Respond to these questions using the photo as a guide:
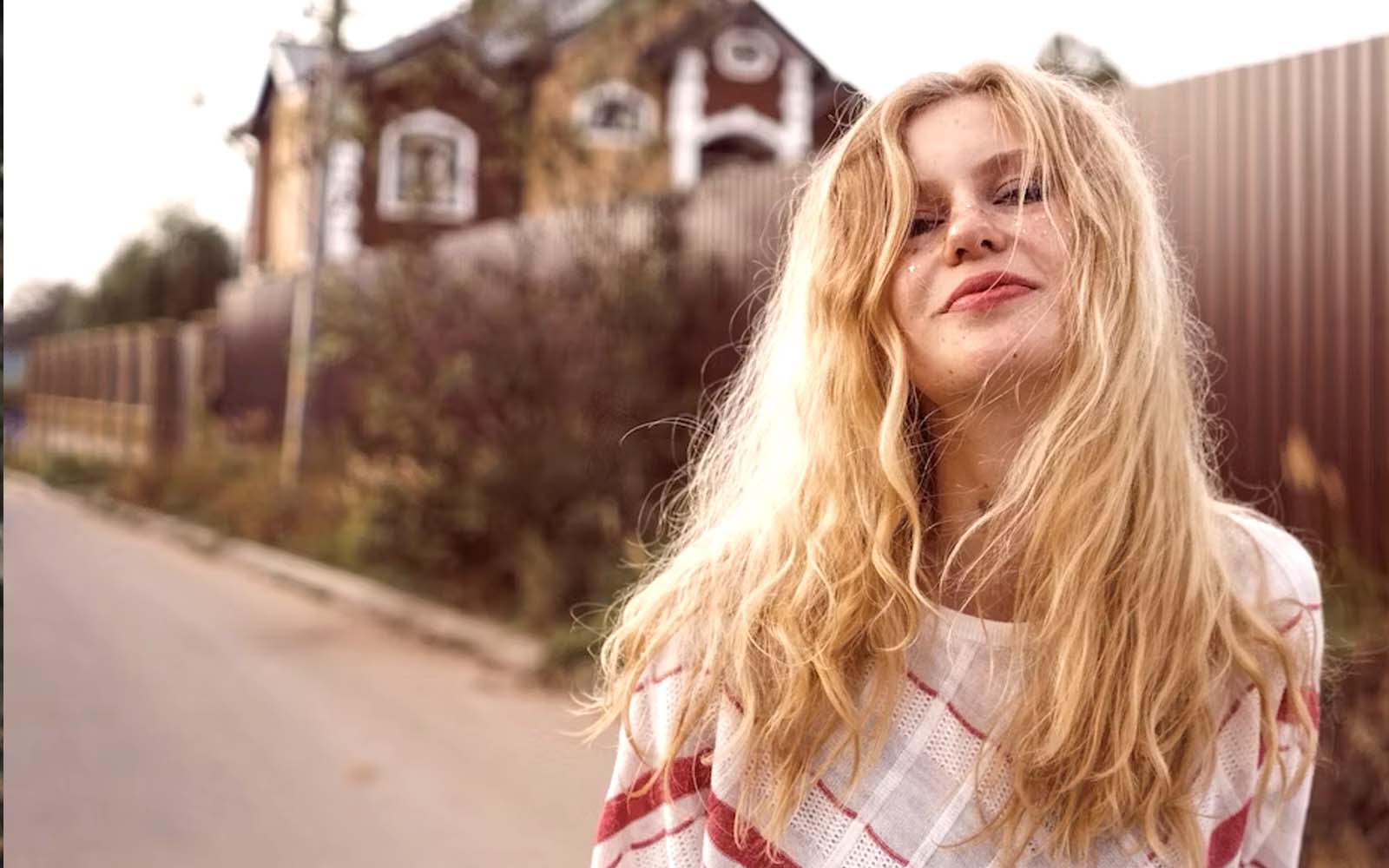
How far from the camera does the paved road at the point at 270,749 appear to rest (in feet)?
16.1

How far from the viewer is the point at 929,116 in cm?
155

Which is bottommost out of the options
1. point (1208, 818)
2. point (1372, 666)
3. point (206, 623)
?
point (206, 623)

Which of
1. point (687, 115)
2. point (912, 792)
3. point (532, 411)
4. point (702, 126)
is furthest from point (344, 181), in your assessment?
point (912, 792)

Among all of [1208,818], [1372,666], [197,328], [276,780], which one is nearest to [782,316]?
[1208,818]

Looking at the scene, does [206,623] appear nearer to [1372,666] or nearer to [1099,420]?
[1372,666]

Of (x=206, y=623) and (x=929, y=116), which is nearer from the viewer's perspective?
(x=929, y=116)

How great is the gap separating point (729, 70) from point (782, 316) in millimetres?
6667

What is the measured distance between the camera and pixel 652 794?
4.92 feet

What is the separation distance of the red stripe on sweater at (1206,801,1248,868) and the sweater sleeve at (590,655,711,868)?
0.51 m

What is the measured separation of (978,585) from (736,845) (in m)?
0.36

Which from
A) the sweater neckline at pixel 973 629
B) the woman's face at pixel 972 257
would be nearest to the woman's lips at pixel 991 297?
the woman's face at pixel 972 257

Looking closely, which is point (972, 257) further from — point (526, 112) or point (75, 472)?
point (75, 472)

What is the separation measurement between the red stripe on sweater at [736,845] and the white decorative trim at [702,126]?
4.81 m

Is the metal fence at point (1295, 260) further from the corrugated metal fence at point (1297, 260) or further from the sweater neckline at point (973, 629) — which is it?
the sweater neckline at point (973, 629)
